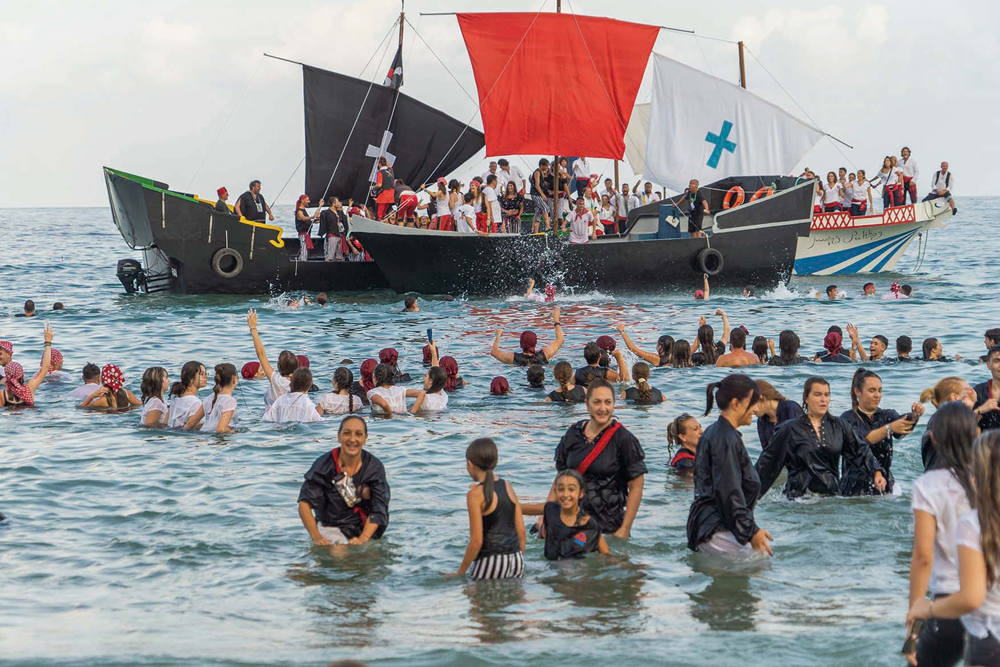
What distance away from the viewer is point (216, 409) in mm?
12750

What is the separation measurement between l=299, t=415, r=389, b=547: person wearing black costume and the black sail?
84.7 ft

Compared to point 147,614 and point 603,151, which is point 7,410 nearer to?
point 147,614

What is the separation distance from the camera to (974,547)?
4387 mm

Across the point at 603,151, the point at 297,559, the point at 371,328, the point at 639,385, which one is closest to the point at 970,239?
the point at 603,151

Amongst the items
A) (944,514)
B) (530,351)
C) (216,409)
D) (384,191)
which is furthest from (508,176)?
(944,514)

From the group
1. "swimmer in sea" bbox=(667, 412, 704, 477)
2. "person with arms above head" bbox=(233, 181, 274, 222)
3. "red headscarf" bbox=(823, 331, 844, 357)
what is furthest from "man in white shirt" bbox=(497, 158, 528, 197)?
"swimmer in sea" bbox=(667, 412, 704, 477)

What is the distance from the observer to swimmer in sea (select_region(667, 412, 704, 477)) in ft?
33.5

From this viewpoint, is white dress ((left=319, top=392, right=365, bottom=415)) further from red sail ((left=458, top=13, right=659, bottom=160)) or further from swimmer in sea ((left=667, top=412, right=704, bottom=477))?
red sail ((left=458, top=13, right=659, bottom=160))

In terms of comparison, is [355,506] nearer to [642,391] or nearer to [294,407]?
[294,407]

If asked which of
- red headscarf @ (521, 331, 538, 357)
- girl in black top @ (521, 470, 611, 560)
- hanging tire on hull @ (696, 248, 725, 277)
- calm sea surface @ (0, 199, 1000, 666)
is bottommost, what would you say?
calm sea surface @ (0, 199, 1000, 666)

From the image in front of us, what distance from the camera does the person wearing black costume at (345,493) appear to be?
817 centimetres

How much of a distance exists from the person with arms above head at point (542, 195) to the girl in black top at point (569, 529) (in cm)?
2418

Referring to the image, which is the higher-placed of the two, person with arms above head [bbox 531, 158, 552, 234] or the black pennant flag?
the black pennant flag

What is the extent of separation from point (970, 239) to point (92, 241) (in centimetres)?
5559
